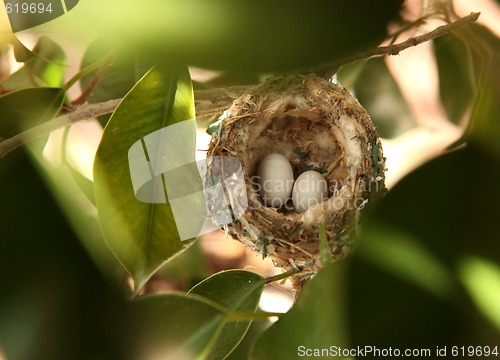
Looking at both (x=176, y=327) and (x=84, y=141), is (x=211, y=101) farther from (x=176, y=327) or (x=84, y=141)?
(x=176, y=327)

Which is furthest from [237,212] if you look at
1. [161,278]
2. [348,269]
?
[348,269]

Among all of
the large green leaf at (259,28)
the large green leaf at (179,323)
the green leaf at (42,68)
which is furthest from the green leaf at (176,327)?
the green leaf at (42,68)

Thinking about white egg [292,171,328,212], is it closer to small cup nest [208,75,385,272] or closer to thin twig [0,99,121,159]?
small cup nest [208,75,385,272]

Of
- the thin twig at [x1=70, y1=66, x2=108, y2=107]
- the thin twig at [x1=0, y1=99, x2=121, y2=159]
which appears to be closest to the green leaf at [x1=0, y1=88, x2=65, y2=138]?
the thin twig at [x1=0, y1=99, x2=121, y2=159]

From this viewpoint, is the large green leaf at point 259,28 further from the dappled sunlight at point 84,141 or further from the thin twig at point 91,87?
the dappled sunlight at point 84,141

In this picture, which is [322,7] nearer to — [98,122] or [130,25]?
[130,25]
